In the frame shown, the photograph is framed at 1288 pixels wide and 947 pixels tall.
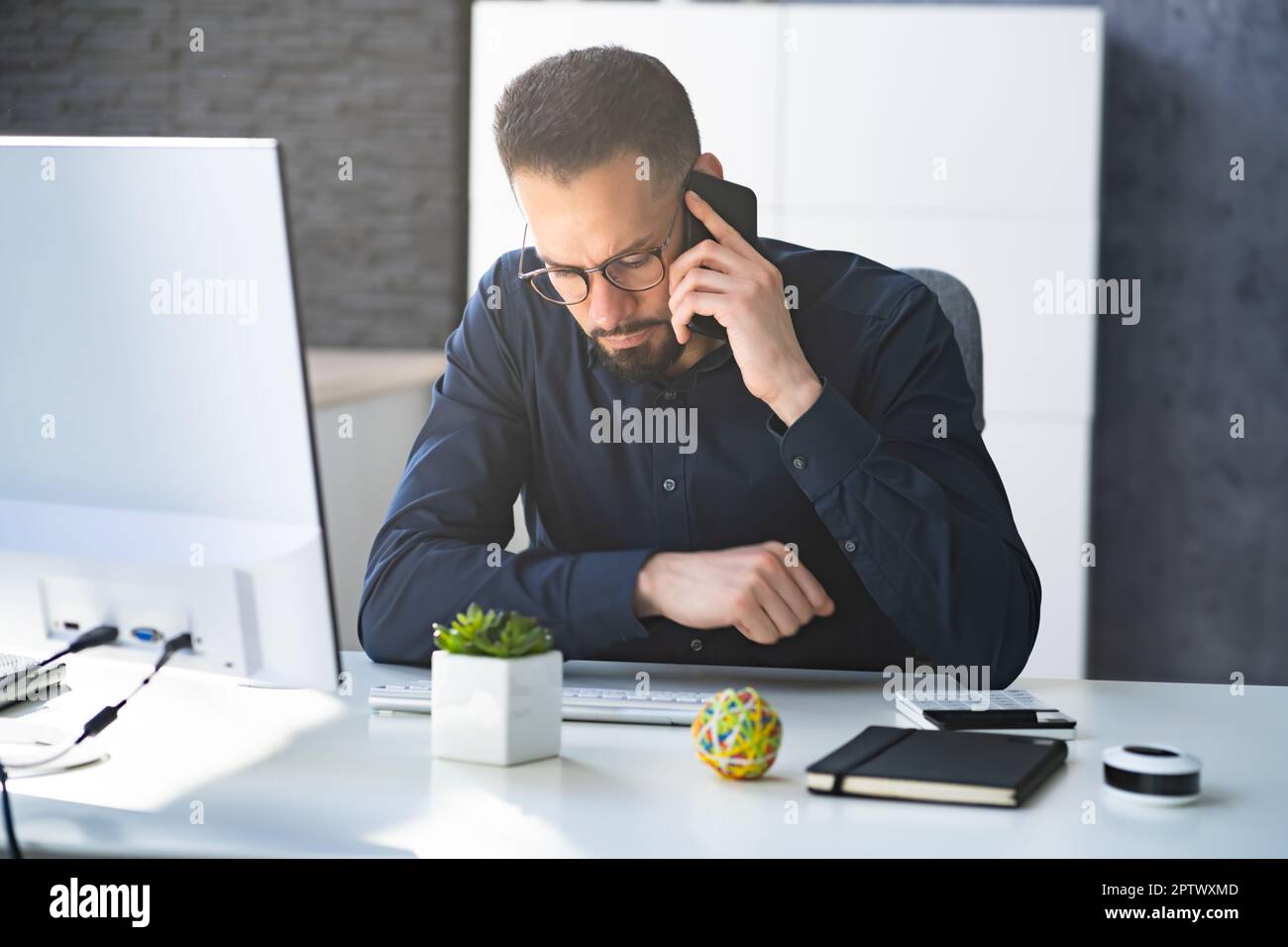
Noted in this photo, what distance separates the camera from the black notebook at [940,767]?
105 centimetres

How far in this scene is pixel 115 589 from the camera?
3.64 feet

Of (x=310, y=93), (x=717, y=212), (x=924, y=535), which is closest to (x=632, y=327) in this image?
(x=717, y=212)

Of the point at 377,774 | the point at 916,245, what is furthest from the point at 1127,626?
the point at 377,774

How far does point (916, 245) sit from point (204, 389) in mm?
2675

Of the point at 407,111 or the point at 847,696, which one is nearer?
the point at 847,696

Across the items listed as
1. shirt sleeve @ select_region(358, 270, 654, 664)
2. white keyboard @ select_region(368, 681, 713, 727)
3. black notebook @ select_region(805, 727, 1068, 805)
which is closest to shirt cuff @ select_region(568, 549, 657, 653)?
shirt sleeve @ select_region(358, 270, 654, 664)

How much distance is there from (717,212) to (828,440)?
34 centimetres

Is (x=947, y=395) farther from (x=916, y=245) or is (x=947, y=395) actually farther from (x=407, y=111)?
(x=407, y=111)

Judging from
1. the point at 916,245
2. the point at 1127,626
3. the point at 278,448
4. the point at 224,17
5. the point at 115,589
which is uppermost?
the point at 224,17

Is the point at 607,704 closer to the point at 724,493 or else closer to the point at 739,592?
the point at 739,592

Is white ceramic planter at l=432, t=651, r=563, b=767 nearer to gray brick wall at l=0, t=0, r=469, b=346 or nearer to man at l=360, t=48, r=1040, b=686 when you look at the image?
man at l=360, t=48, r=1040, b=686

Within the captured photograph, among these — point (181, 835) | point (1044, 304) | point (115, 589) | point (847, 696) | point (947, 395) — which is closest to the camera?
point (181, 835)

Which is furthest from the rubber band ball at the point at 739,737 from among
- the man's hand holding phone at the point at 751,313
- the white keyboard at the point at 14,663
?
the white keyboard at the point at 14,663

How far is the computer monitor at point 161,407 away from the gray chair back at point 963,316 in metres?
1.17
